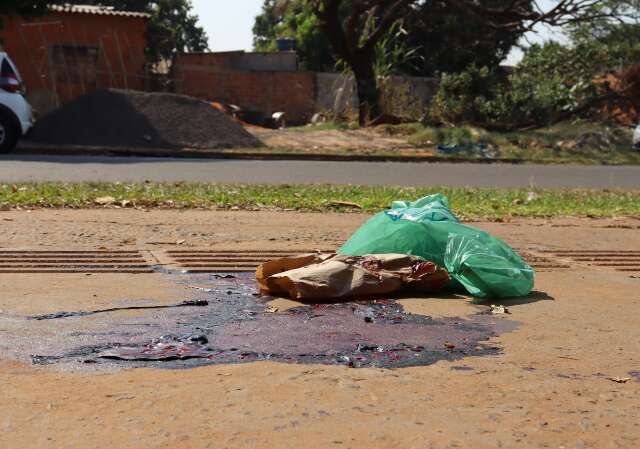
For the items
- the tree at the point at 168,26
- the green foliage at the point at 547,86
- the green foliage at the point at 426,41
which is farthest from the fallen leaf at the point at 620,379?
the tree at the point at 168,26

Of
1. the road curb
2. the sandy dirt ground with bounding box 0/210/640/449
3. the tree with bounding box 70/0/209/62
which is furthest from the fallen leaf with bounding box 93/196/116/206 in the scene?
the tree with bounding box 70/0/209/62

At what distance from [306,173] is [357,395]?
34.0 feet

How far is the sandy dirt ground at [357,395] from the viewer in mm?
2947

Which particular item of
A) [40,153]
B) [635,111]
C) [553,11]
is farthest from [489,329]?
[635,111]

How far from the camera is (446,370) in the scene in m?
3.67

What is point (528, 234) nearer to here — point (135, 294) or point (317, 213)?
point (317, 213)

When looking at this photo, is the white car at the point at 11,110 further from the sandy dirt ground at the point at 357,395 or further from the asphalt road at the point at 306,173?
the sandy dirt ground at the point at 357,395

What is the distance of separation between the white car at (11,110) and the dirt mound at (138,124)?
1695mm

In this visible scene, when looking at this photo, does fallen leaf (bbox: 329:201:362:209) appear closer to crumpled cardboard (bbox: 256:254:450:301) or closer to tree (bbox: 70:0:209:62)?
crumpled cardboard (bbox: 256:254:450:301)

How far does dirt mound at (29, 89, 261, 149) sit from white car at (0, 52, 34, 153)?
1695mm

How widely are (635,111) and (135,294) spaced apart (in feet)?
73.1

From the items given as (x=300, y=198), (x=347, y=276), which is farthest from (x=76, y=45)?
(x=347, y=276)

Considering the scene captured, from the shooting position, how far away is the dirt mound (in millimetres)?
18578

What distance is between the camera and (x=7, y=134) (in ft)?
53.4
